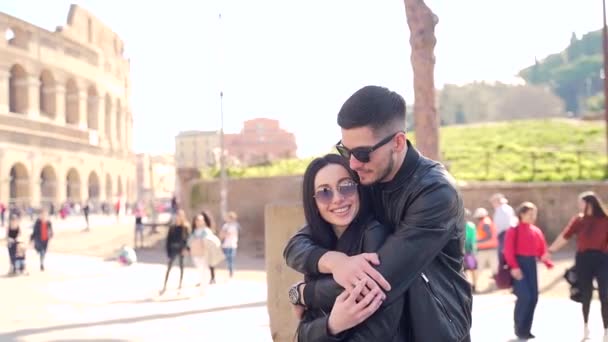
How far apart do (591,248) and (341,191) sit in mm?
6458

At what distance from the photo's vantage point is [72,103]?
184 feet

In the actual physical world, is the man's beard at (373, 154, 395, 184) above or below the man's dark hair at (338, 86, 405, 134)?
below

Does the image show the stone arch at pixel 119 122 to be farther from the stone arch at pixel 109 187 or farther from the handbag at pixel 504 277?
the handbag at pixel 504 277

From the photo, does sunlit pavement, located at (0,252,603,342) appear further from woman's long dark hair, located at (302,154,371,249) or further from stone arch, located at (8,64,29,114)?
stone arch, located at (8,64,29,114)

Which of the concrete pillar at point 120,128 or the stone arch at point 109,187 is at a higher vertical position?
the concrete pillar at point 120,128

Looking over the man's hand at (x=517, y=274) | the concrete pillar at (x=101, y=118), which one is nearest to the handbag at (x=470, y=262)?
the man's hand at (x=517, y=274)

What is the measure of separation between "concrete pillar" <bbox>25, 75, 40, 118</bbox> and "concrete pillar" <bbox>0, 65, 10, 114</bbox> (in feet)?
8.77

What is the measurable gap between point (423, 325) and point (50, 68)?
5313 cm

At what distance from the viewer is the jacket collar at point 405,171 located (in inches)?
99.2

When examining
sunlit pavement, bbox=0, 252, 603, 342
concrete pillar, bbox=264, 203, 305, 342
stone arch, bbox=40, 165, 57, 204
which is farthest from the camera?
stone arch, bbox=40, 165, 57, 204

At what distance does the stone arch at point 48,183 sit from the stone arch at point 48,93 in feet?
13.9

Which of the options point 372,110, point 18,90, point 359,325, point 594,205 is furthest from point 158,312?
point 18,90

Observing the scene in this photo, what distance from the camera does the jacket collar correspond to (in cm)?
252

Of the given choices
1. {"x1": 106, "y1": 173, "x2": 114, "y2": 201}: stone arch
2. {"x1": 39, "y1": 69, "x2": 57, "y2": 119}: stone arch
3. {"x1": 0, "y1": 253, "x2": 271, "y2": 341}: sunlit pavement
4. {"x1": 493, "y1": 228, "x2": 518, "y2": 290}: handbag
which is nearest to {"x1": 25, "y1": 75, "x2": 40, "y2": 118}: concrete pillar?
{"x1": 39, "y1": 69, "x2": 57, "y2": 119}: stone arch
